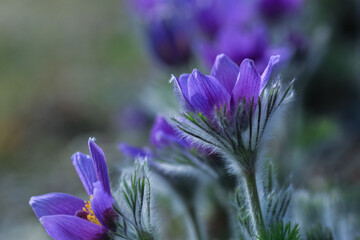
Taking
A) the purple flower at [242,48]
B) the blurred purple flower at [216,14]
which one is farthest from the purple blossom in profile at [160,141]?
the blurred purple flower at [216,14]

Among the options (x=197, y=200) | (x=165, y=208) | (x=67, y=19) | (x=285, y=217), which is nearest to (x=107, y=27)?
(x=67, y=19)

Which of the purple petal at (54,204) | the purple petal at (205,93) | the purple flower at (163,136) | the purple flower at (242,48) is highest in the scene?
the purple flower at (242,48)

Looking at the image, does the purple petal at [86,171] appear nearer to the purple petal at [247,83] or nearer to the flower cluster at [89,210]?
the flower cluster at [89,210]

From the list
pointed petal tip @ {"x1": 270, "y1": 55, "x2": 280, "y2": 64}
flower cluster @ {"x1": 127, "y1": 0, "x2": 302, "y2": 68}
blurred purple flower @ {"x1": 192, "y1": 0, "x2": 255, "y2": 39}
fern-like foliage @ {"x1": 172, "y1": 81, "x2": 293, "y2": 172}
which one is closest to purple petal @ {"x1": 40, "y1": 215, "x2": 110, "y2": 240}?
fern-like foliage @ {"x1": 172, "y1": 81, "x2": 293, "y2": 172}

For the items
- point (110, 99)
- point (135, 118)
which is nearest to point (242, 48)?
point (135, 118)

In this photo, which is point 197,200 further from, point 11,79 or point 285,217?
point 11,79

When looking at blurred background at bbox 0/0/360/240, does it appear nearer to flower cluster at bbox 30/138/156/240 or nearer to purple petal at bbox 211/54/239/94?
purple petal at bbox 211/54/239/94

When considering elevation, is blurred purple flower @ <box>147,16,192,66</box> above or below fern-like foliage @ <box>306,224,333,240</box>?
above
